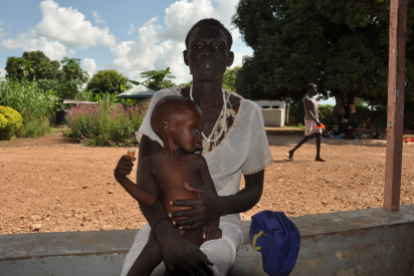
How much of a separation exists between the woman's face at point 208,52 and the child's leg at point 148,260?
35.8 inches

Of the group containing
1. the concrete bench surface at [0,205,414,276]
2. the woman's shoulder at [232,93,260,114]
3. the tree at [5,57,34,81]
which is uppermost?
→ the tree at [5,57,34,81]

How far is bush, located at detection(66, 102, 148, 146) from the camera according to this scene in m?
12.1

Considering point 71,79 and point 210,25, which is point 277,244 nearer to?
point 210,25

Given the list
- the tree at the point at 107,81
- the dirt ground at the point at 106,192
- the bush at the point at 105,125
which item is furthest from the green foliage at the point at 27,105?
the tree at the point at 107,81

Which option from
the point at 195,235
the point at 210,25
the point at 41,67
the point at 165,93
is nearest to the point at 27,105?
the point at 165,93

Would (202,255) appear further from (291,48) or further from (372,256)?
(291,48)

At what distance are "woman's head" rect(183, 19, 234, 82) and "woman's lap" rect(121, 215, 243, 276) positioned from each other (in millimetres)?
837

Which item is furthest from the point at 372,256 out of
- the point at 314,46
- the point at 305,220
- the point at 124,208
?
the point at 314,46

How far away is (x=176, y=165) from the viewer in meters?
1.57

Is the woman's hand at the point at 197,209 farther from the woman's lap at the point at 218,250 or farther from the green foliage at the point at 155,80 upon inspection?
the green foliage at the point at 155,80

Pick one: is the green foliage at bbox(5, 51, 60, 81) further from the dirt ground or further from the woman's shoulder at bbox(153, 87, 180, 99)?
the woman's shoulder at bbox(153, 87, 180, 99)

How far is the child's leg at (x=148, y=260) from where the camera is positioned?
1373 millimetres

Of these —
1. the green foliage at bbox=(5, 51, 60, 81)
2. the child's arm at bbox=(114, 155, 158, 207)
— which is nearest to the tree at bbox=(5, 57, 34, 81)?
the green foliage at bbox=(5, 51, 60, 81)

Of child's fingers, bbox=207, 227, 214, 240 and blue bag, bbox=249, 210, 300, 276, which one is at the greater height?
child's fingers, bbox=207, 227, 214, 240
